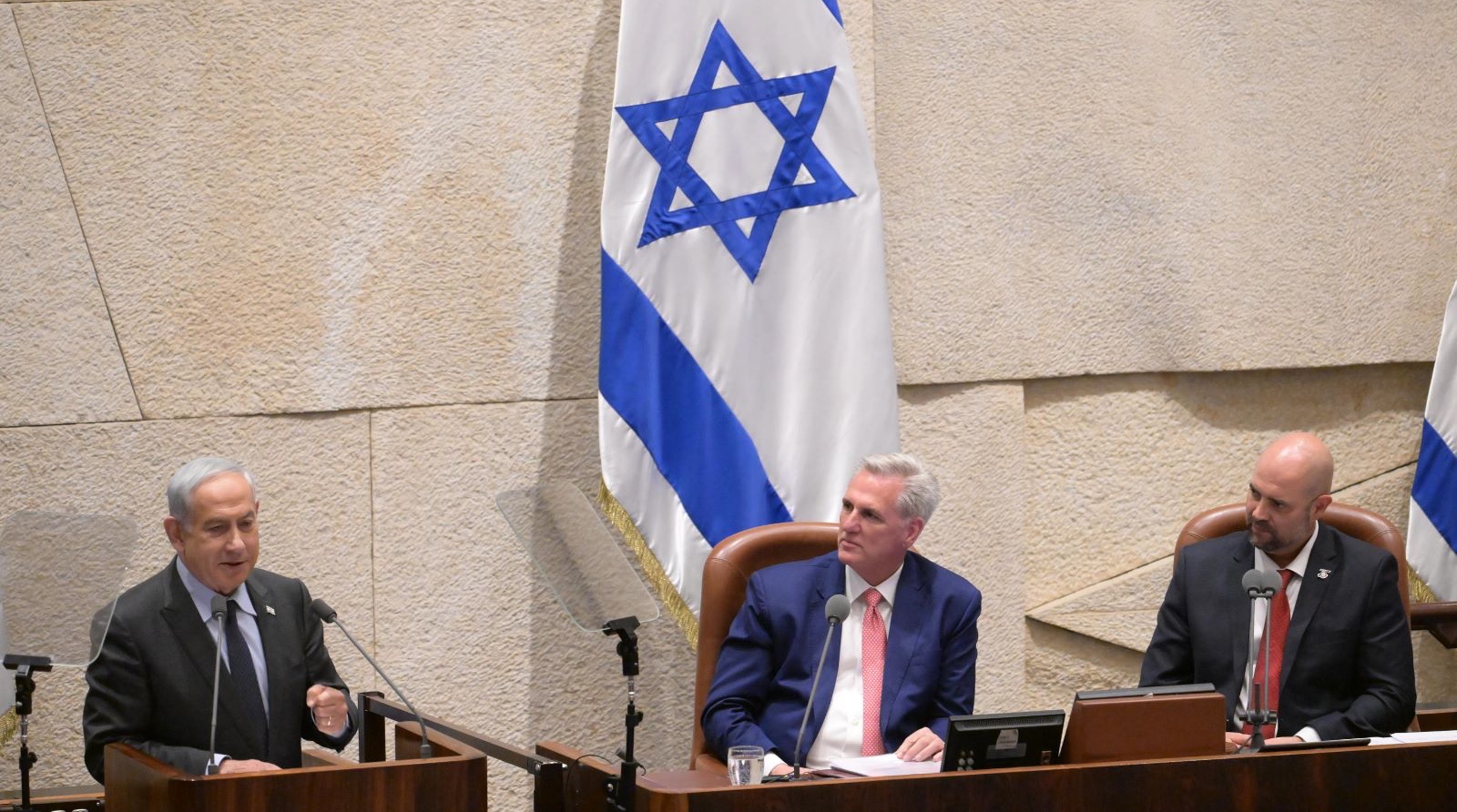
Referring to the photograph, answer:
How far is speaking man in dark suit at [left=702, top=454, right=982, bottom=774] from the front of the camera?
341cm

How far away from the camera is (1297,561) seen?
367 centimetres

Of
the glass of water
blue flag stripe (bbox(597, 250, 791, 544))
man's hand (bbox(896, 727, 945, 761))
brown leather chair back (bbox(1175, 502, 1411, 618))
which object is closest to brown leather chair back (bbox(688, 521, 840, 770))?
blue flag stripe (bbox(597, 250, 791, 544))

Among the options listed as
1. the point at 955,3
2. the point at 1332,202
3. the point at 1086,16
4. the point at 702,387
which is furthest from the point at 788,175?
the point at 1332,202

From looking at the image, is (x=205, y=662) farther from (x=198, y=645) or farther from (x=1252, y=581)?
(x=1252, y=581)

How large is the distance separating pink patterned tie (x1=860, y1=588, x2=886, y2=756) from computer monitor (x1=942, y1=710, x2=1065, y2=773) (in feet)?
2.36

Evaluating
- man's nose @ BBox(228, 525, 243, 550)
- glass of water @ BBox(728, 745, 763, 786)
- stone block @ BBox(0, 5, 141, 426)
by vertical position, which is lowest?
glass of water @ BBox(728, 745, 763, 786)

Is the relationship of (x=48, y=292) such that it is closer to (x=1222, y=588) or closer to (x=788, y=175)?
(x=788, y=175)

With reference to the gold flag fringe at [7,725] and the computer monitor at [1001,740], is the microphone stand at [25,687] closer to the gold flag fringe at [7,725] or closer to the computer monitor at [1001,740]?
the gold flag fringe at [7,725]

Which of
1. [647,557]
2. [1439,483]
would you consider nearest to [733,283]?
[647,557]

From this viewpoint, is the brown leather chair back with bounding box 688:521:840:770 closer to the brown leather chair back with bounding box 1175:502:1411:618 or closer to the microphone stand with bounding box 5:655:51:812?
the brown leather chair back with bounding box 1175:502:1411:618

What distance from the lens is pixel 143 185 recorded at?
4.00 metres

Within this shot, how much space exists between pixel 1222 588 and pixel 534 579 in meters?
1.81

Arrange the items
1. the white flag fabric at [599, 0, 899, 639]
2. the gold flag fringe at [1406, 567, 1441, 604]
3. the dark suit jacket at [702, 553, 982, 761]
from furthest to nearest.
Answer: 1. the gold flag fringe at [1406, 567, 1441, 604]
2. the white flag fabric at [599, 0, 899, 639]
3. the dark suit jacket at [702, 553, 982, 761]

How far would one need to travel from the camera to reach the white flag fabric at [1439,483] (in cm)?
473
